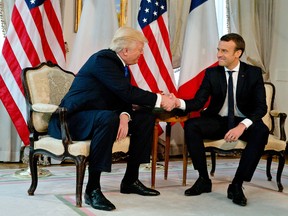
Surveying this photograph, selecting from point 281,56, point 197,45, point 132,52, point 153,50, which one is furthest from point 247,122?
point 281,56

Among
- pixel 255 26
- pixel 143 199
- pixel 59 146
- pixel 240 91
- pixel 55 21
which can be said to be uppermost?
pixel 255 26

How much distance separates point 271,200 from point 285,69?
3.06 metres

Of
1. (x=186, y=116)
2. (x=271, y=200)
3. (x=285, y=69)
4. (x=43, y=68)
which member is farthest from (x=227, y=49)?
(x=285, y=69)

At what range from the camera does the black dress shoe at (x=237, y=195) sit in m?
3.06

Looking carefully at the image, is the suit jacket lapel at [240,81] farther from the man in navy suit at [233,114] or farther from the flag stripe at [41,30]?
the flag stripe at [41,30]

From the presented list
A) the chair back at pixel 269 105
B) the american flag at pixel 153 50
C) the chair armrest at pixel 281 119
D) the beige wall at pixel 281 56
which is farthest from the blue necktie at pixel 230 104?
the beige wall at pixel 281 56

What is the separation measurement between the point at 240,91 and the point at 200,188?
784mm

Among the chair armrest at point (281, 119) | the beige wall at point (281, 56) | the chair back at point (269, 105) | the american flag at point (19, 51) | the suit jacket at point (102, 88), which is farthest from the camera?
the beige wall at point (281, 56)

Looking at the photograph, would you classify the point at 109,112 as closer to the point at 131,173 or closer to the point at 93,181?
the point at 93,181

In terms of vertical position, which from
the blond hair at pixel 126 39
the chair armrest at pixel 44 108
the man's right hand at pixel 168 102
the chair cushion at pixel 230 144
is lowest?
the chair cushion at pixel 230 144

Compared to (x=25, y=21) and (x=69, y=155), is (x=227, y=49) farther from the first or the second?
(x=25, y=21)

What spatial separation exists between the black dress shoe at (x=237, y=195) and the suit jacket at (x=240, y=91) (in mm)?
583

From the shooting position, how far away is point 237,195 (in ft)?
10.2

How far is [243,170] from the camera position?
3.21 metres
